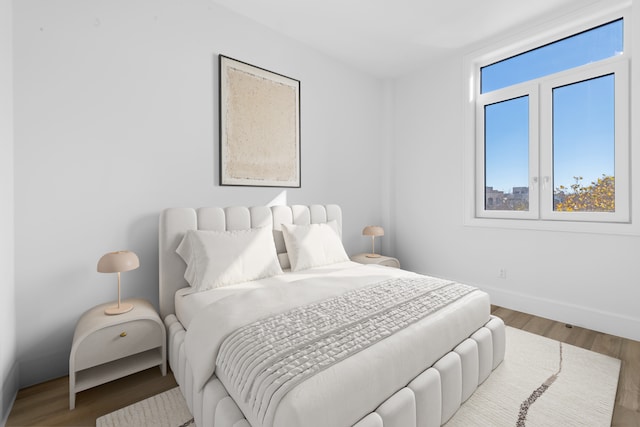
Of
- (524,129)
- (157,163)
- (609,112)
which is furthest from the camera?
(524,129)

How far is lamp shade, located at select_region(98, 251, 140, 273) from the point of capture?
1.81 m

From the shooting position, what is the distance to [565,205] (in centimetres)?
289

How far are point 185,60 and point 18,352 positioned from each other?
246 centimetres

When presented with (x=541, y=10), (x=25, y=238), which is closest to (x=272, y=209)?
(x=25, y=238)

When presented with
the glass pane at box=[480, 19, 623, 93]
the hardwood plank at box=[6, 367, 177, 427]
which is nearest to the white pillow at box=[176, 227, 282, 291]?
the hardwood plank at box=[6, 367, 177, 427]

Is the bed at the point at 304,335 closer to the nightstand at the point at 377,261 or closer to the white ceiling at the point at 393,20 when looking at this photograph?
the nightstand at the point at 377,261

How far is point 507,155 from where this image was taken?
330 centimetres

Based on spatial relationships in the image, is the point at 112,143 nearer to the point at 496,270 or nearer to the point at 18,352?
the point at 18,352

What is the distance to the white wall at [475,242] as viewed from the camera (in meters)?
2.56

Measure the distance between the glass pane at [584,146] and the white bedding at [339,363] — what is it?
1794 mm

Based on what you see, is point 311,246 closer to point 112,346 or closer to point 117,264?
point 117,264

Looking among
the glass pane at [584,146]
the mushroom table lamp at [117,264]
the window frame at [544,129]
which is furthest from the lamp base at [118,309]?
the glass pane at [584,146]

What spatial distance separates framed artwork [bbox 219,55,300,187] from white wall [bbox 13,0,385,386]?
0.11 metres

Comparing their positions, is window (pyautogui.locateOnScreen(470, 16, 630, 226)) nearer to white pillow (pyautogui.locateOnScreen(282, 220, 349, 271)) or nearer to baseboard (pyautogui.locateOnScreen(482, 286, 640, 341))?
baseboard (pyautogui.locateOnScreen(482, 286, 640, 341))
